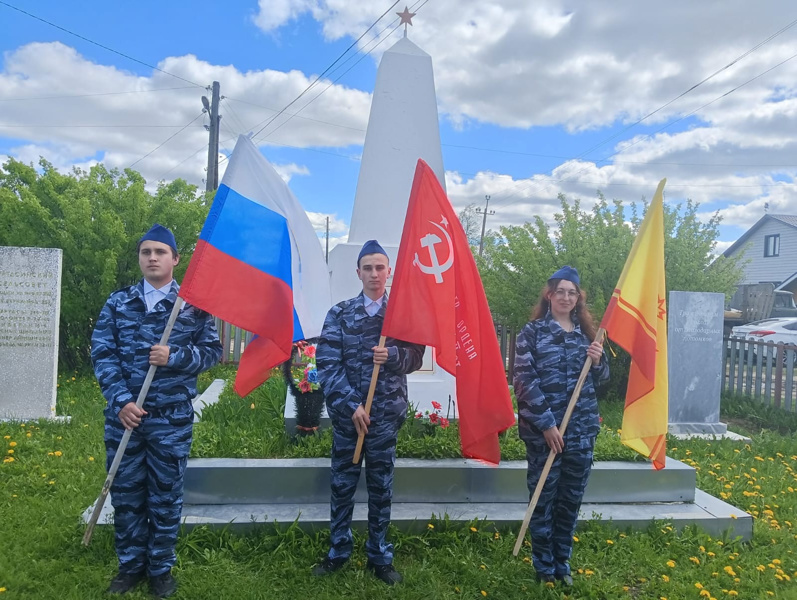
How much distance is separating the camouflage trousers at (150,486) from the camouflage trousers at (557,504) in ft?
6.14

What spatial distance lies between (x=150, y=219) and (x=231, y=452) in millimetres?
6071

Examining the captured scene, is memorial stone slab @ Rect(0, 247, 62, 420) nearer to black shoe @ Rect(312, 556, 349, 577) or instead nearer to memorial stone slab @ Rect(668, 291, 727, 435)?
black shoe @ Rect(312, 556, 349, 577)

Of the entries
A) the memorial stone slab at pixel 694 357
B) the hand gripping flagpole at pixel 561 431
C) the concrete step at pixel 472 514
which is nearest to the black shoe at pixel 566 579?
the hand gripping flagpole at pixel 561 431

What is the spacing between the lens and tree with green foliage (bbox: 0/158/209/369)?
8062mm

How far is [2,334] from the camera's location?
590cm

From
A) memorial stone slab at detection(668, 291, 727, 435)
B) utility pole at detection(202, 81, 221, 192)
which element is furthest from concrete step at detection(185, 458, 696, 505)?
utility pole at detection(202, 81, 221, 192)

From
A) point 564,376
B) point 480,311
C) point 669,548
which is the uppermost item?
point 480,311

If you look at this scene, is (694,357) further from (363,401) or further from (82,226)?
(82,226)

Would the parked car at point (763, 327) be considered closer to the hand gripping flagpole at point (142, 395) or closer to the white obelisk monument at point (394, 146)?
the white obelisk monument at point (394, 146)

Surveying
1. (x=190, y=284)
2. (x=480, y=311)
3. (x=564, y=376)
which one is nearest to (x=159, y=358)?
(x=190, y=284)

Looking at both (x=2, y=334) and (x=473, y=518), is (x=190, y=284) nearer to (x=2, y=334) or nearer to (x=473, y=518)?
(x=473, y=518)

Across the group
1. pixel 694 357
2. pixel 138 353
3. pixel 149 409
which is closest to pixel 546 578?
pixel 149 409

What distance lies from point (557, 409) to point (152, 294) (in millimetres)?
2236

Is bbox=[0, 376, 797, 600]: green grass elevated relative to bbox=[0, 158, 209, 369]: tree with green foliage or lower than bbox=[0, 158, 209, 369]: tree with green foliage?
lower
